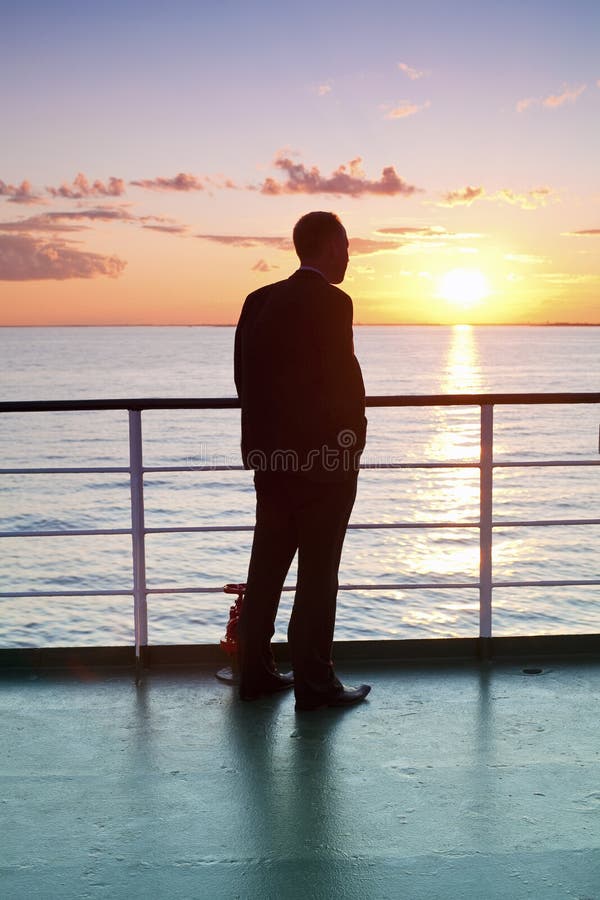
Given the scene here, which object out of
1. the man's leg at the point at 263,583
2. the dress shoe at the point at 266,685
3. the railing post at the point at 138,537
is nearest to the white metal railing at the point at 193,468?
the railing post at the point at 138,537

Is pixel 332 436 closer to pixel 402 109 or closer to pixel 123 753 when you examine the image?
pixel 123 753

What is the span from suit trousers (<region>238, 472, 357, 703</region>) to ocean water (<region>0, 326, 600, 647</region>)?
334 mm

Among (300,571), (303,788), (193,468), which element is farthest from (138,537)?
(303,788)

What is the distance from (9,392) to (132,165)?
1016 centimetres

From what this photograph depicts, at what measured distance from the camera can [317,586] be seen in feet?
9.77

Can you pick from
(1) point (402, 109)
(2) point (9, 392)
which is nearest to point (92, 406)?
(1) point (402, 109)

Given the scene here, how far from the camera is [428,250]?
43.2m

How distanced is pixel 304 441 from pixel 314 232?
2.02ft

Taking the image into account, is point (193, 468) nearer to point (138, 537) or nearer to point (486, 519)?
point (138, 537)

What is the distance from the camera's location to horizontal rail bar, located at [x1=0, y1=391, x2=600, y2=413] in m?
3.21

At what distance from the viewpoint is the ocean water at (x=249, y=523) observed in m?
11.8

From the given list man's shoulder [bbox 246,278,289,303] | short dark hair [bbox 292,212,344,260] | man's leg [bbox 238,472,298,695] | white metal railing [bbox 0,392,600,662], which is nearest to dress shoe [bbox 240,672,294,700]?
man's leg [bbox 238,472,298,695]

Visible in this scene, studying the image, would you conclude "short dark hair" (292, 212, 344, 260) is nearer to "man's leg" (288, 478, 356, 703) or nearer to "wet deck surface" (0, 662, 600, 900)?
"man's leg" (288, 478, 356, 703)

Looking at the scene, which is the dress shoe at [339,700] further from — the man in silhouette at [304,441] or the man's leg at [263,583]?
the man's leg at [263,583]
